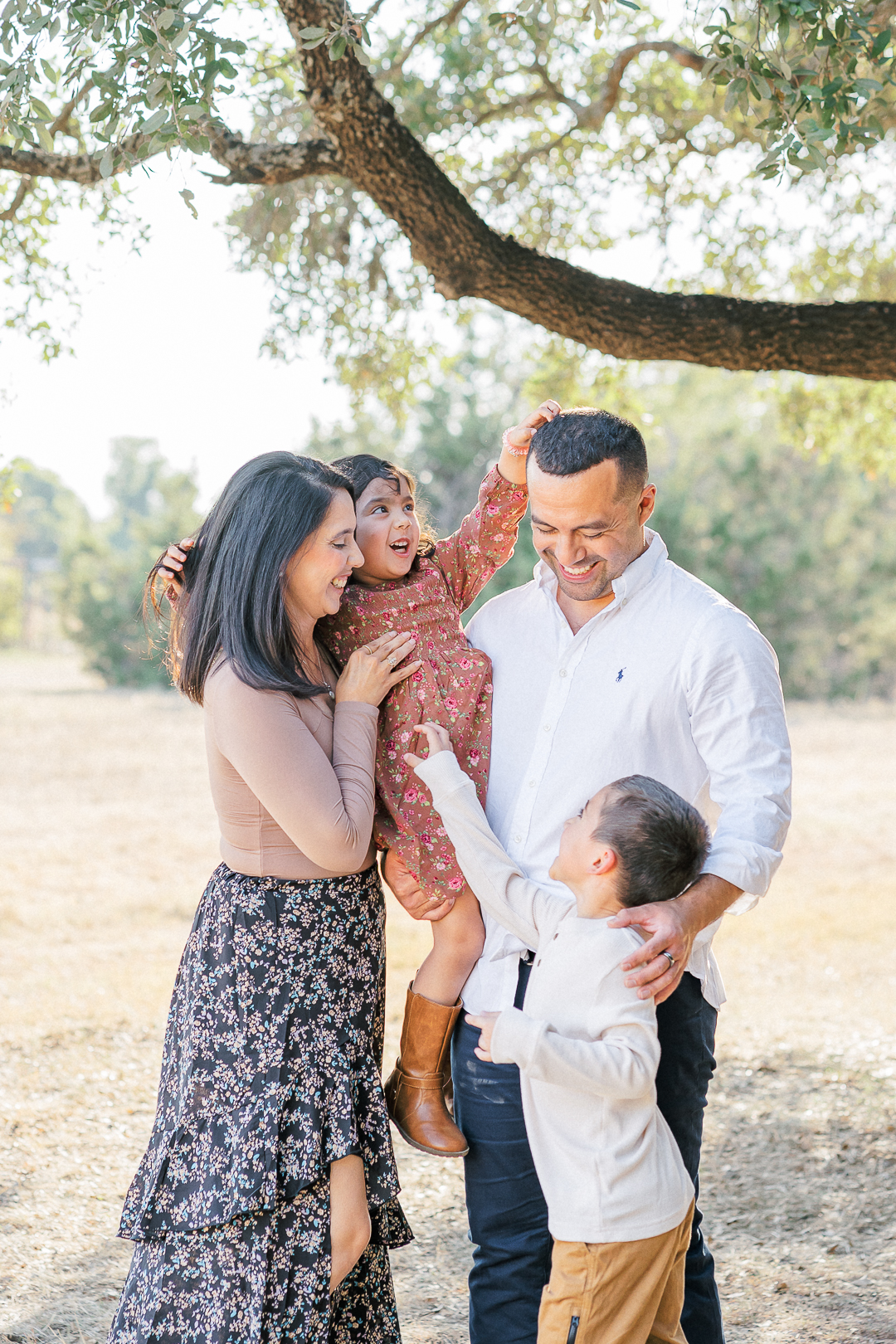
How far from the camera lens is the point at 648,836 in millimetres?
1820

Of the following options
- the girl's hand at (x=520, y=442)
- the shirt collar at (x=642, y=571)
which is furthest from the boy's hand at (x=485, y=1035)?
the girl's hand at (x=520, y=442)

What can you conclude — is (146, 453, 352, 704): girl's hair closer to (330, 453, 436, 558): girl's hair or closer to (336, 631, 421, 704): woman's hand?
(336, 631, 421, 704): woman's hand

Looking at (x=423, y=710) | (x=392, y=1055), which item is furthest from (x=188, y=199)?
(x=392, y=1055)

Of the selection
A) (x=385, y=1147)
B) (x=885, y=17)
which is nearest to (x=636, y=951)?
(x=385, y=1147)

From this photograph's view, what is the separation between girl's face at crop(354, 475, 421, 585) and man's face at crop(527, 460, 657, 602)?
0.37m

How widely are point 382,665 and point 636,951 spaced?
77 centimetres

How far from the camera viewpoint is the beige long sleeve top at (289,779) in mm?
2008

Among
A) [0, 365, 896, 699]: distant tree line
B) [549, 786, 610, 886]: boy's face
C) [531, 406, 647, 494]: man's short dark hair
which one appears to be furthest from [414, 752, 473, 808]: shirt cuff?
[0, 365, 896, 699]: distant tree line

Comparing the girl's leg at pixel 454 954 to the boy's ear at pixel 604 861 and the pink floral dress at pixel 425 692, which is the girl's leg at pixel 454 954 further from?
the boy's ear at pixel 604 861

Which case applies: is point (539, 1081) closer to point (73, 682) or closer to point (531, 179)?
point (531, 179)

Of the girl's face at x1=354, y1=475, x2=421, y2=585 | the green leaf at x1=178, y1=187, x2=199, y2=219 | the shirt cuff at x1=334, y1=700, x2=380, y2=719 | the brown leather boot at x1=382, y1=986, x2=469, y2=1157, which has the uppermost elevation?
the green leaf at x1=178, y1=187, x2=199, y2=219

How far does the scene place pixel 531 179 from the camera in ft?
20.1

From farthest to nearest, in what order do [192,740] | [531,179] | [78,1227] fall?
1. [192,740]
2. [531,179]
3. [78,1227]

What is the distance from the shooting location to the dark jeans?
6.76ft
